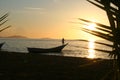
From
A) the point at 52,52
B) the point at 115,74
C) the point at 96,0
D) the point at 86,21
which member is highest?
the point at 96,0

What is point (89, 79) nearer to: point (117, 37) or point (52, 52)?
point (117, 37)

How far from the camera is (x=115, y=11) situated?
5.13 feet

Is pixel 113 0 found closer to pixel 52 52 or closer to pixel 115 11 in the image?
pixel 115 11

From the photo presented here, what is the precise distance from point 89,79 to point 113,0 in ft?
37.9

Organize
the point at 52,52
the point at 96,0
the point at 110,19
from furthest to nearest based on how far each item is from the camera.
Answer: the point at 52,52 → the point at 96,0 → the point at 110,19

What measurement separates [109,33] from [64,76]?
1182 cm

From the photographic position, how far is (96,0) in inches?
63.7

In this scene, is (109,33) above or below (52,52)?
above

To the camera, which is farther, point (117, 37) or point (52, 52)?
point (52, 52)

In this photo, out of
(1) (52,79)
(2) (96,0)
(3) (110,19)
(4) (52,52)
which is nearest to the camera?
(3) (110,19)

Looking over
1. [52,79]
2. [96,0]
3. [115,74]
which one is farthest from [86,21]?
[52,79]

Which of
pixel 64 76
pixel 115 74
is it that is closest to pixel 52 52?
pixel 64 76

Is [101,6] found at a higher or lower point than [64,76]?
higher

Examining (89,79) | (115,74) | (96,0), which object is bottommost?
(89,79)
